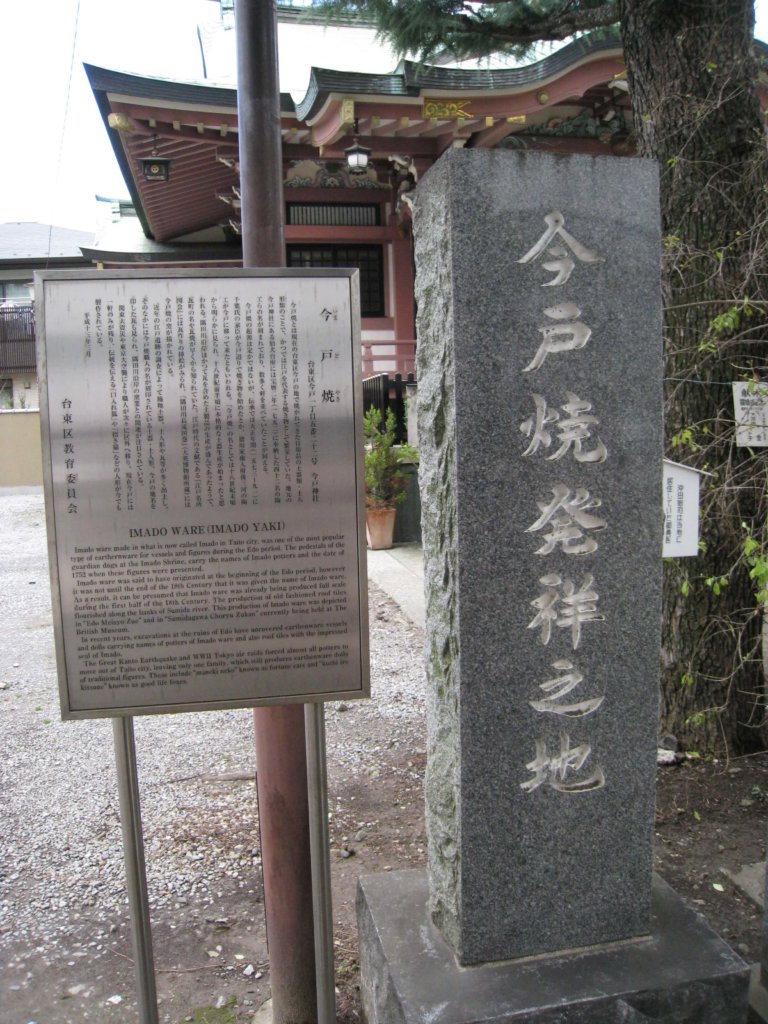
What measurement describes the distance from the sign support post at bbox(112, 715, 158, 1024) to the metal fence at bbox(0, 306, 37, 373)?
2377 cm

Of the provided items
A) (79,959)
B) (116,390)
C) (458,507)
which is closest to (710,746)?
(458,507)

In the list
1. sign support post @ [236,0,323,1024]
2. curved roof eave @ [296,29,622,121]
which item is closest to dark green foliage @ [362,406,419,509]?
curved roof eave @ [296,29,622,121]

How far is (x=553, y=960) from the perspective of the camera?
202cm

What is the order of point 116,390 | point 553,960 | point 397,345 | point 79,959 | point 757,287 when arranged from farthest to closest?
point 397,345 < point 757,287 < point 79,959 < point 553,960 < point 116,390

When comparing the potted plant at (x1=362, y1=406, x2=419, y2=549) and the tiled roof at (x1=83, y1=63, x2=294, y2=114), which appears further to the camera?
the potted plant at (x1=362, y1=406, x2=419, y2=549)

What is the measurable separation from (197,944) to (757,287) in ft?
11.1

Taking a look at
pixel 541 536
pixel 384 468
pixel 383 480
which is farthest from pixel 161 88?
pixel 541 536

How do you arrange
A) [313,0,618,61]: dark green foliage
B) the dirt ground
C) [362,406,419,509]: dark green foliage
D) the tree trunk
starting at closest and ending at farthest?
the dirt ground < the tree trunk < [313,0,618,61]: dark green foliage < [362,406,419,509]: dark green foliage

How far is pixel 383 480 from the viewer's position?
857 centimetres

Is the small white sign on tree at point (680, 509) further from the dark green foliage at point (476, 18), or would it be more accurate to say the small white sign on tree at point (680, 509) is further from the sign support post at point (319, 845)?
the dark green foliage at point (476, 18)

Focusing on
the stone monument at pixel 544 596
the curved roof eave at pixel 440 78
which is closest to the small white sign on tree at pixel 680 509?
the stone monument at pixel 544 596

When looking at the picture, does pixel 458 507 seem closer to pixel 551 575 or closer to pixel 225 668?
Result: pixel 551 575

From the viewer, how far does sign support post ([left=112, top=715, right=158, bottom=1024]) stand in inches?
77.3

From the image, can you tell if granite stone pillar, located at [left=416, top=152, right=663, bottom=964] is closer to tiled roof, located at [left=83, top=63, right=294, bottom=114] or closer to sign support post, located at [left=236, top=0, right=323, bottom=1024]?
sign support post, located at [left=236, top=0, right=323, bottom=1024]
